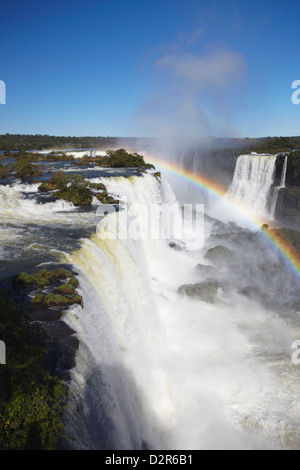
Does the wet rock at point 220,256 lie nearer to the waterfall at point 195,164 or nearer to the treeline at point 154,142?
the waterfall at point 195,164

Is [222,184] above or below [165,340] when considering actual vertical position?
above

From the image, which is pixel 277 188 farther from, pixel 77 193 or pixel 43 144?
pixel 43 144

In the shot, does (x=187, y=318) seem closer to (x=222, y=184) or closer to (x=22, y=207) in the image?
(x=22, y=207)

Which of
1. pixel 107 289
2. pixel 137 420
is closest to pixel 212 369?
pixel 137 420

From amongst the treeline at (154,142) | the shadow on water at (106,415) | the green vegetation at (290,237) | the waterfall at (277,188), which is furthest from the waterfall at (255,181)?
the shadow on water at (106,415)

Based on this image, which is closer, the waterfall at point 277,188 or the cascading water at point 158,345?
the cascading water at point 158,345

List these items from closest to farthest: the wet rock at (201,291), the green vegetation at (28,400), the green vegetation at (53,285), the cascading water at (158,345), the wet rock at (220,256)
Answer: the green vegetation at (28,400) → the cascading water at (158,345) → the green vegetation at (53,285) → the wet rock at (201,291) → the wet rock at (220,256)

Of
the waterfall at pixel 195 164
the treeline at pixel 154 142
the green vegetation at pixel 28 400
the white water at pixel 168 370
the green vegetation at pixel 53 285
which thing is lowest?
the white water at pixel 168 370
